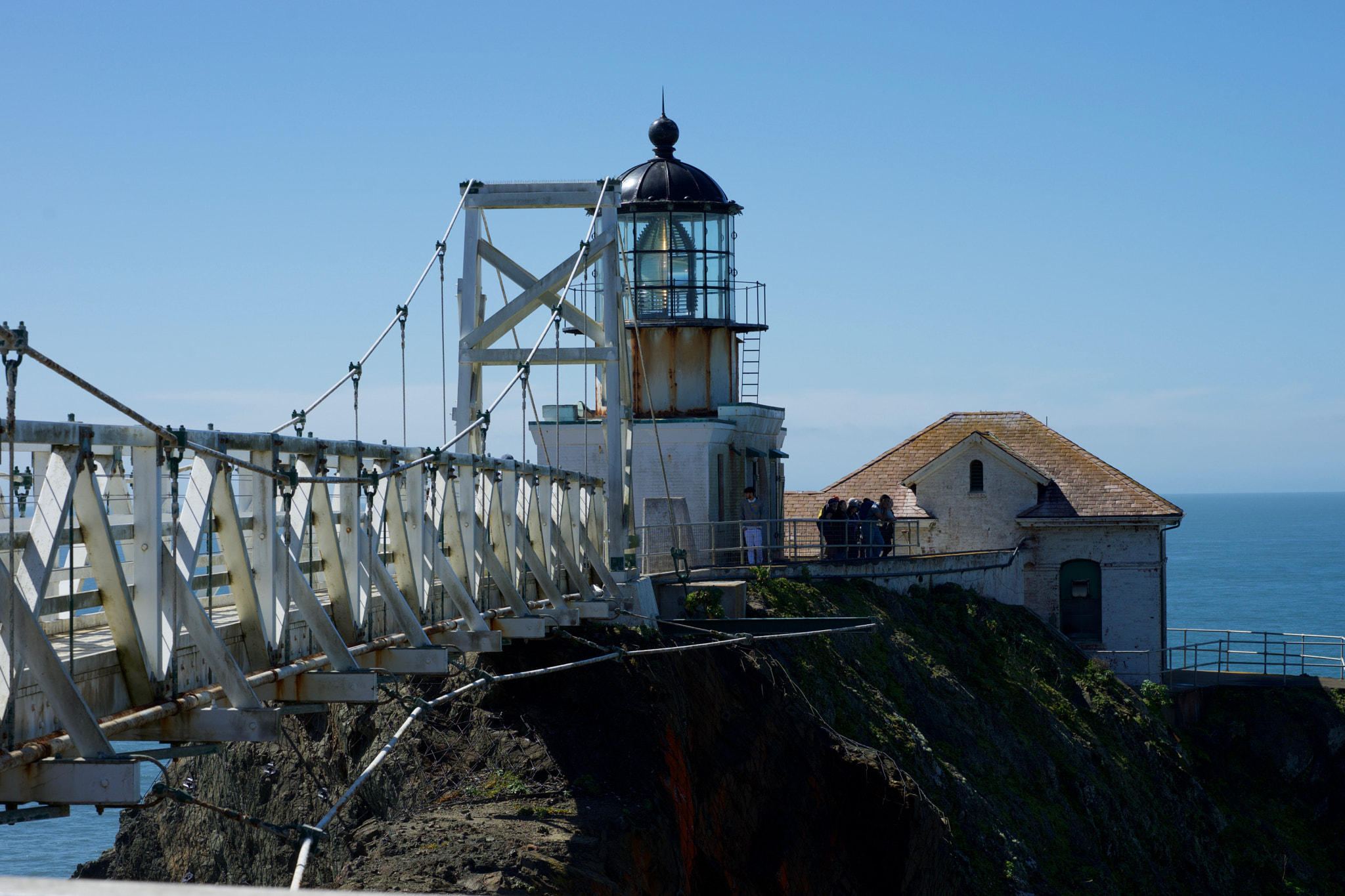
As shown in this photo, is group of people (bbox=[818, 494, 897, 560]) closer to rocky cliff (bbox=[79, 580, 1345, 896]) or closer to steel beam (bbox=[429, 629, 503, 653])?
rocky cliff (bbox=[79, 580, 1345, 896])

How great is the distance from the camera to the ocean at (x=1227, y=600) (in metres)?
36.8

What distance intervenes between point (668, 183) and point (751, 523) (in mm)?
7564

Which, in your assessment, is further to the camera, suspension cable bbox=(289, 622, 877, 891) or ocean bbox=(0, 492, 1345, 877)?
ocean bbox=(0, 492, 1345, 877)

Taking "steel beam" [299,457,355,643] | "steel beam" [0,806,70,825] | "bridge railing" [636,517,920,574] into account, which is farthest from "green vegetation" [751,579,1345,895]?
"steel beam" [0,806,70,825]

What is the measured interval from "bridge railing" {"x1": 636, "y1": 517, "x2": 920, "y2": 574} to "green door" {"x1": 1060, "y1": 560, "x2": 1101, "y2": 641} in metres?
5.24

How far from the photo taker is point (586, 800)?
12.8 metres

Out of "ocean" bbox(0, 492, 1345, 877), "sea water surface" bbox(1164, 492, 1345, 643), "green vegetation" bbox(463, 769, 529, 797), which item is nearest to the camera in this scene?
"green vegetation" bbox(463, 769, 529, 797)

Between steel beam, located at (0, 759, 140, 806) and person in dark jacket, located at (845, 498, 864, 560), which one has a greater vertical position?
person in dark jacket, located at (845, 498, 864, 560)

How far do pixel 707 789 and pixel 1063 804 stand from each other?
949 centimetres

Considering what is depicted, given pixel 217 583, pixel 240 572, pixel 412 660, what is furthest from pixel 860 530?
pixel 240 572

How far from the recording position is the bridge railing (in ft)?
75.6

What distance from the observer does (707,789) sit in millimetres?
15000

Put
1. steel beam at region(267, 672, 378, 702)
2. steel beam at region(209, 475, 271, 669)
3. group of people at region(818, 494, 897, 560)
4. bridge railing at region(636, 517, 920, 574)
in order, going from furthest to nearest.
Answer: group of people at region(818, 494, 897, 560), bridge railing at region(636, 517, 920, 574), steel beam at region(267, 672, 378, 702), steel beam at region(209, 475, 271, 669)

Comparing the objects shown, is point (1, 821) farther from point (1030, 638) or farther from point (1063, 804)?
point (1030, 638)
